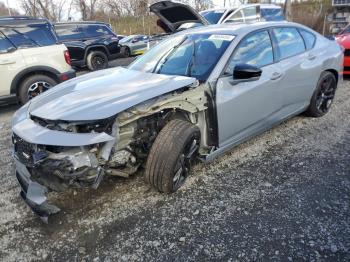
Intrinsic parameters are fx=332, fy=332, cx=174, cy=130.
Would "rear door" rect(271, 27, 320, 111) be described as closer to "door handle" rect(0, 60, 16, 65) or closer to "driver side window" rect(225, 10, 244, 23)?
"door handle" rect(0, 60, 16, 65)

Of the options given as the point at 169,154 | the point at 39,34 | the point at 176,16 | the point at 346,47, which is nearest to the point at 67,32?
the point at 39,34

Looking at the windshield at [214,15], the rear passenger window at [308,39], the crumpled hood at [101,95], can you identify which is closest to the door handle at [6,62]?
the crumpled hood at [101,95]

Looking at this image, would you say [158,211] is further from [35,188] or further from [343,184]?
[343,184]

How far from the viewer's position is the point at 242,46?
3645 mm

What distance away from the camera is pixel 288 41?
4320 mm

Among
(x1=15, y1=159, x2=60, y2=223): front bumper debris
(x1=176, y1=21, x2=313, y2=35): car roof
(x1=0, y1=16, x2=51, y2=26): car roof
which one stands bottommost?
(x1=15, y1=159, x2=60, y2=223): front bumper debris

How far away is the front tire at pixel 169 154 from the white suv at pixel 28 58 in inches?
179

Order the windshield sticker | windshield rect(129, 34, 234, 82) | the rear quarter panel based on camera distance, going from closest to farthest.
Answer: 1. windshield rect(129, 34, 234, 82)
2. the windshield sticker
3. the rear quarter panel

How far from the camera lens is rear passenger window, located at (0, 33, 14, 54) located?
20.9 ft

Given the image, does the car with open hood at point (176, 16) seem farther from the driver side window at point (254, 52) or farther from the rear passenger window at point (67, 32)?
the rear passenger window at point (67, 32)

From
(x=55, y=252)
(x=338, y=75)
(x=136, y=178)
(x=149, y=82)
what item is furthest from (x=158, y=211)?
(x=338, y=75)

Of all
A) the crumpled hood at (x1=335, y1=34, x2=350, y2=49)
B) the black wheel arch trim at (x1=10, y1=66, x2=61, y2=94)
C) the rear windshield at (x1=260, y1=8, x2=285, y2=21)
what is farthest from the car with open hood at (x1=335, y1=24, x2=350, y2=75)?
the black wheel arch trim at (x1=10, y1=66, x2=61, y2=94)

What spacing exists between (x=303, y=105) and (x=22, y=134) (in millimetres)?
3696

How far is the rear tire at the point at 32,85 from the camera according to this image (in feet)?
21.6
